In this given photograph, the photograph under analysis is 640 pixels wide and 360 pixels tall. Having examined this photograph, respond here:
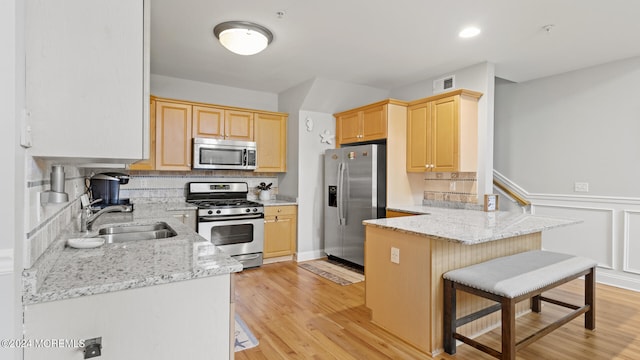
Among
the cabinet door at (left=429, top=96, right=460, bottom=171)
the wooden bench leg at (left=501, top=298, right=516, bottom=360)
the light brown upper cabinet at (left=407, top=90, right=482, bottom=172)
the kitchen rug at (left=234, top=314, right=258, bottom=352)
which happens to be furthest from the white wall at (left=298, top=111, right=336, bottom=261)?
the wooden bench leg at (left=501, top=298, right=516, bottom=360)

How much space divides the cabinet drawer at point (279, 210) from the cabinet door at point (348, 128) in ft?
4.05

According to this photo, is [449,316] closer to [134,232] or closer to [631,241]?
[134,232]

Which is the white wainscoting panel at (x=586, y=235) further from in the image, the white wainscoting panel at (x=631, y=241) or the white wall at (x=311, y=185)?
the white wall at (x=311, y=185)

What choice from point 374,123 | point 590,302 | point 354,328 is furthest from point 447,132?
point 354,328

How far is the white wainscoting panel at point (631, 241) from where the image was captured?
137 inches

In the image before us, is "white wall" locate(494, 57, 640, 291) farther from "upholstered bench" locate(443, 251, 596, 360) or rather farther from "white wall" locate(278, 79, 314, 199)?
"white wall" locate(278, 79, 314, 199)

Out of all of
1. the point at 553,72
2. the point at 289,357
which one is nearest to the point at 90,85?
the point at 289,357

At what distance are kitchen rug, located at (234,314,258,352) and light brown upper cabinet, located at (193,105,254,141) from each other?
8.48 ft

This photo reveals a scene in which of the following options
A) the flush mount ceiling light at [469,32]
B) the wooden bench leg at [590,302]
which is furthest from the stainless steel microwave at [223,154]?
the wooden bench leg at [590,302]

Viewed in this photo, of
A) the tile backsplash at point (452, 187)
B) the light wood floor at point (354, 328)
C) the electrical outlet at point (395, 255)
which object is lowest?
the light wood floor at point (354, 328)

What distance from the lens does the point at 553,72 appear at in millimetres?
4012

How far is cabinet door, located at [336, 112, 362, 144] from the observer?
4588 millimetres

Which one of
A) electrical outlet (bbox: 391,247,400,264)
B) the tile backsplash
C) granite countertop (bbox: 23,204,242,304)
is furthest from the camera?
the tile backsplash

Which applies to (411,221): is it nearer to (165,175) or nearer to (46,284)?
(46,284)
